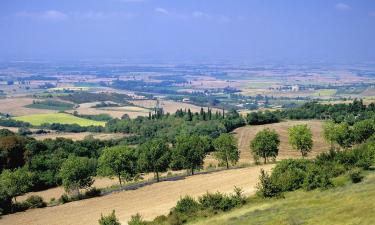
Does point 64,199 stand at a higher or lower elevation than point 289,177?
lower

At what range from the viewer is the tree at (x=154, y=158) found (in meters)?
79.1

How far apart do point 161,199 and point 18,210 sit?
1865 centimetres

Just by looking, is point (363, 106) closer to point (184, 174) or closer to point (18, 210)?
point (184, 174)

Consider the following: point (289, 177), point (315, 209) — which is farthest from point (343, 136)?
point (315, 209)

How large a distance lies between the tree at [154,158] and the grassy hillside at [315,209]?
32.6 metres

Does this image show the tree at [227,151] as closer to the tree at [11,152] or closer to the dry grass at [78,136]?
the tree at [11,152]

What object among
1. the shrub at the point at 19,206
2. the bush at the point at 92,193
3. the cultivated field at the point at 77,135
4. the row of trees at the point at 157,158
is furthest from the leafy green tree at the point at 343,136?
the cultivated field at the point at 77,135

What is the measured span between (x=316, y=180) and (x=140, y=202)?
72.2 ft

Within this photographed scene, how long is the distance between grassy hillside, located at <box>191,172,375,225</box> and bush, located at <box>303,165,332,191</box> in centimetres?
116

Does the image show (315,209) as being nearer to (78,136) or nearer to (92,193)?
(92,193)

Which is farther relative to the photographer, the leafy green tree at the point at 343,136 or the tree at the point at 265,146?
the leafy green tree at the point at 343,136

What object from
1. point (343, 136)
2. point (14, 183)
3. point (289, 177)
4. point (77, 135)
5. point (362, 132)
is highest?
point (289, 177)

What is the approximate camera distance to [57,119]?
579ft

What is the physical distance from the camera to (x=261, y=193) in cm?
4975
